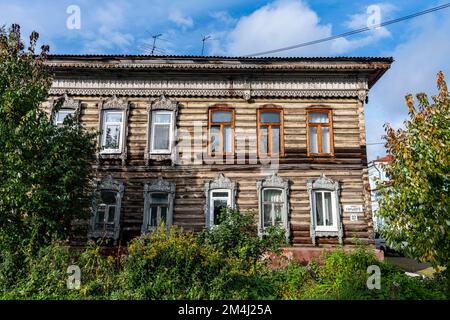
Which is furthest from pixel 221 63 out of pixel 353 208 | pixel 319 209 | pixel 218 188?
pixel 353 208

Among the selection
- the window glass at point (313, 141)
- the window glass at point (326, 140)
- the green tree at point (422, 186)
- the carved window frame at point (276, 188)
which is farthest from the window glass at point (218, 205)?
the green tree at point (422, 186)

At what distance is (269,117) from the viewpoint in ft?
49.1

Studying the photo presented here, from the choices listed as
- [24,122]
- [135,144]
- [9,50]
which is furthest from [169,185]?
[9,50]

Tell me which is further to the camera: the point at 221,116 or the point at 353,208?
the point at 221,116

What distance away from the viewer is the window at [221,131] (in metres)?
14.7

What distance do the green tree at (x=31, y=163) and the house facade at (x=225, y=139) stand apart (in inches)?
128

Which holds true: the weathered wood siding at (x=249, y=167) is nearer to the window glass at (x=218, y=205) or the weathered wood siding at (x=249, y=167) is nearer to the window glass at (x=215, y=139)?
the window glass at (x=215, y=139)

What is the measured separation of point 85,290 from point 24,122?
5.02 m

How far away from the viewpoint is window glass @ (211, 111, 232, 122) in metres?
15.0

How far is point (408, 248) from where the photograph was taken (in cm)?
676

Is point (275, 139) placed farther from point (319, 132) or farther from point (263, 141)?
point (319, 132)

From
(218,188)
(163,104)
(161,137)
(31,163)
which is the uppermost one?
(163,104)

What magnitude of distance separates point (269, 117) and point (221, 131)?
214cm
